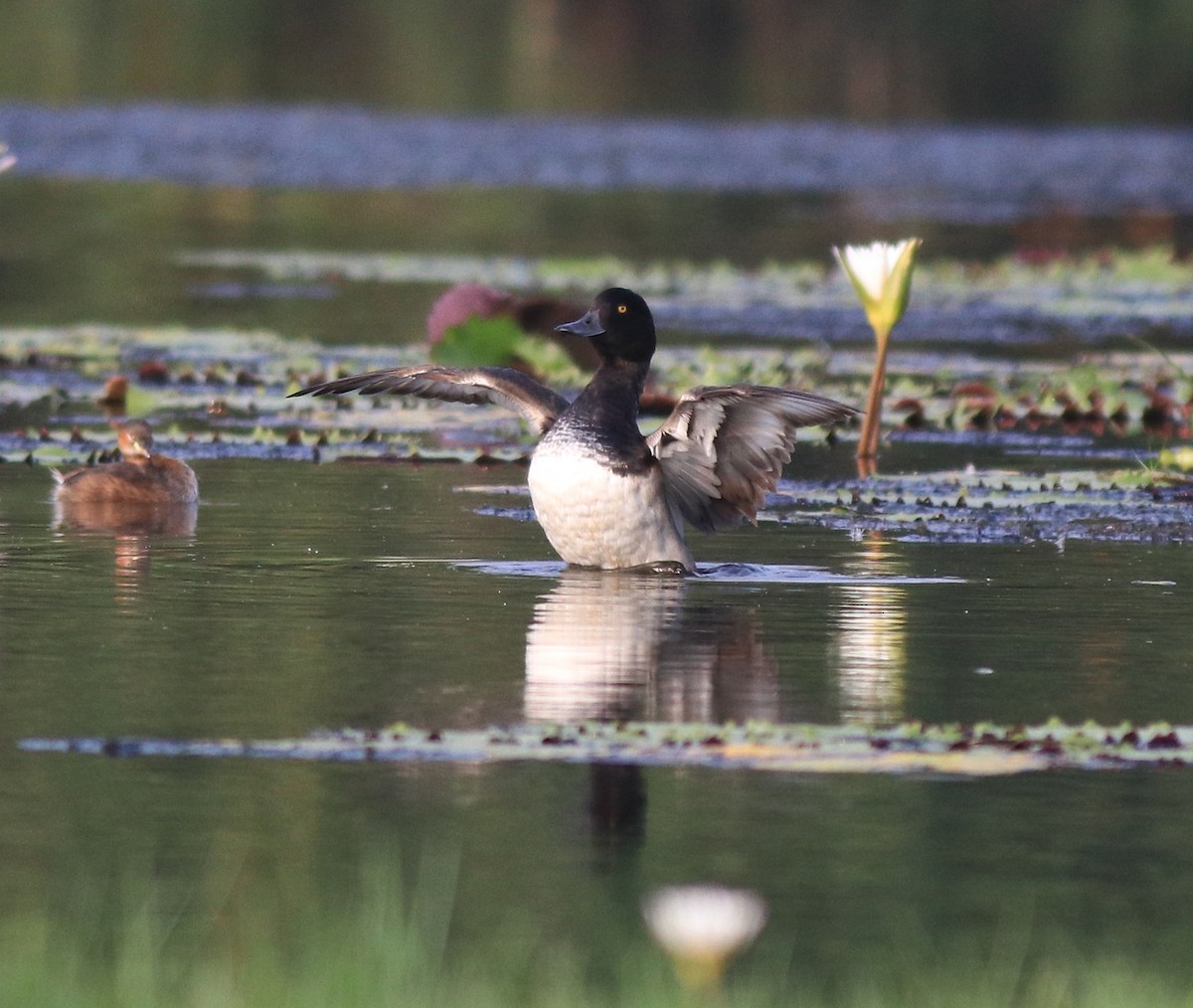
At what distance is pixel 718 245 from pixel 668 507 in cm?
2086

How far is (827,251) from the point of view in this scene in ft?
99.7

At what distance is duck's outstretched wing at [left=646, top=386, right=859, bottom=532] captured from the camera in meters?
10.6

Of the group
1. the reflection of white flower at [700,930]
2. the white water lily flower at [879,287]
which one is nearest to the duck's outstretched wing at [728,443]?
the white water lily flower at [879,287]

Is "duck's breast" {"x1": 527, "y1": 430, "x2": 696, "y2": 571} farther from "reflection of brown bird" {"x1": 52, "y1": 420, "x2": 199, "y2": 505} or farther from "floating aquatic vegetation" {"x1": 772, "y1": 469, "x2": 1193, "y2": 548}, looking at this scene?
"reflection of brown bird" {"x1": 52, "y1": 420, "x2": 199, "y2": 505}

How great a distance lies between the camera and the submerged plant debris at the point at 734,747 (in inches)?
286

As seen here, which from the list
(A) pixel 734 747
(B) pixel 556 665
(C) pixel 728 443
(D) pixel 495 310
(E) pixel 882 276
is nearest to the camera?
(A) pixel 734 747

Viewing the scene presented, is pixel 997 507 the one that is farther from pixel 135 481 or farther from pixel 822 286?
pixel 822 286

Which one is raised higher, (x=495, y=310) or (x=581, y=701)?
(x=495, y=310)

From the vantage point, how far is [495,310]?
18.5 meters

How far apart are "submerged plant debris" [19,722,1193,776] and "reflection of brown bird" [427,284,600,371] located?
10.6 metres

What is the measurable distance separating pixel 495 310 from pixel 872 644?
9553 millimetres

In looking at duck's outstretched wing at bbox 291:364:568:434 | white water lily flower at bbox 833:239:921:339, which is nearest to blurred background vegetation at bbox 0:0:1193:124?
white water lily flower at bbox 833:239:921:339

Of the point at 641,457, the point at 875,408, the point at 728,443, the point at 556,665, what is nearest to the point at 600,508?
the point at 641,457

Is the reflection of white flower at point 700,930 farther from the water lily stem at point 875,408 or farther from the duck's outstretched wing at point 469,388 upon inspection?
the water lily stem at point 875,408
